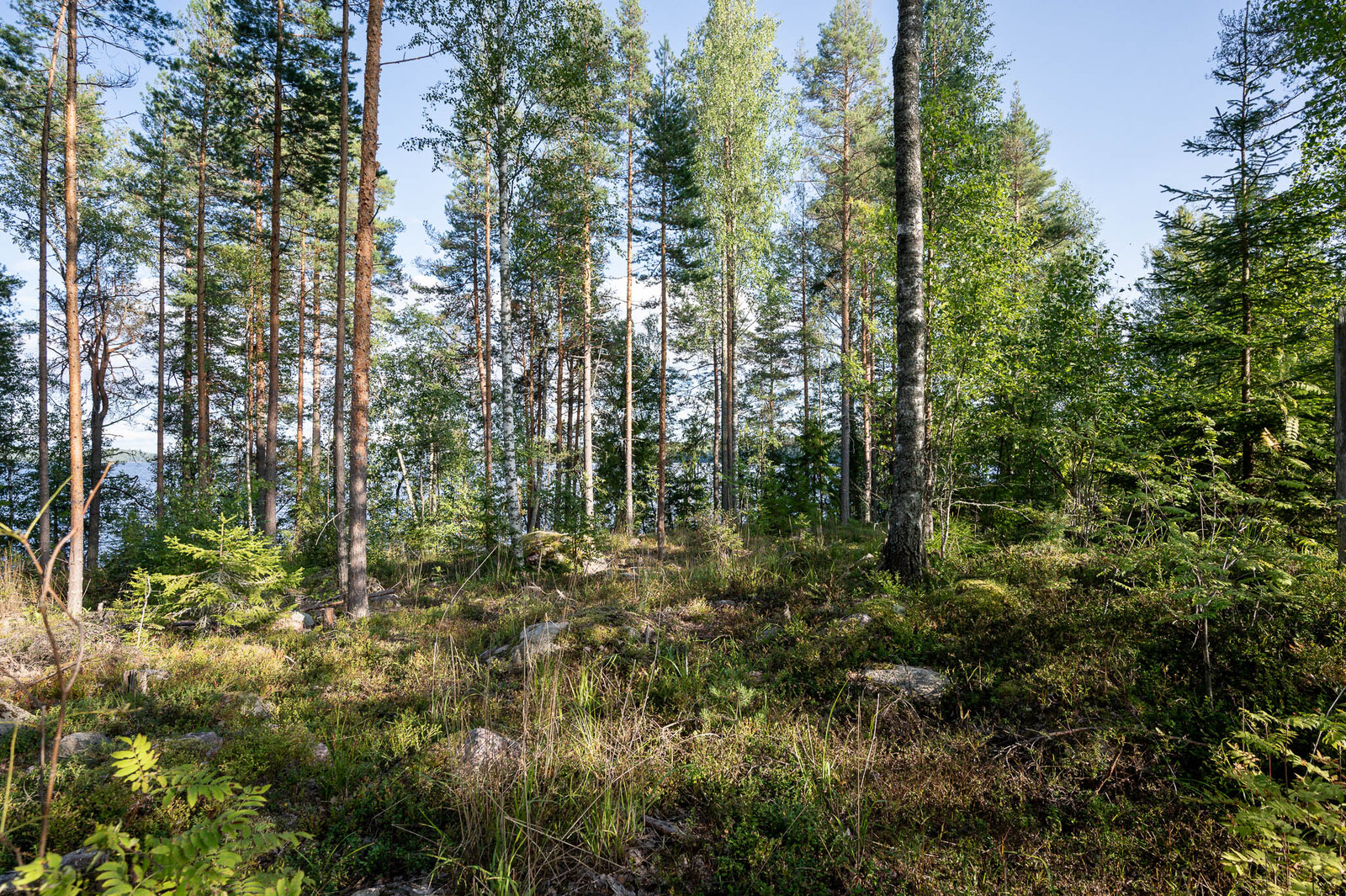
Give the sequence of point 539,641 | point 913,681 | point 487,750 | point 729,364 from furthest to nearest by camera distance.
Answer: point 729,364 < point 539,641 < point 913,681 < point 487,750

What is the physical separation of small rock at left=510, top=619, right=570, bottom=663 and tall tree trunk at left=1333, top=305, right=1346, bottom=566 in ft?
22.4

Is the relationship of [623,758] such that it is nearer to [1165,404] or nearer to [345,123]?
[1165,404]

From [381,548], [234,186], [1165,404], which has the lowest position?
[381,548]

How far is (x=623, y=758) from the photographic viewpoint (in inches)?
127

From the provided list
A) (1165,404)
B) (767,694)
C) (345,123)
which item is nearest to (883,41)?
(1165,404)

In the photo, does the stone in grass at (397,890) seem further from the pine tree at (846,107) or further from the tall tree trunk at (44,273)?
the pine tree at (846,107)

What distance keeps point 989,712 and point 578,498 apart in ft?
36.2

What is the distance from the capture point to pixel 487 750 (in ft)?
10.8

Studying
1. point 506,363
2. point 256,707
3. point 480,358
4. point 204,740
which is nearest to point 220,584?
point 256,707

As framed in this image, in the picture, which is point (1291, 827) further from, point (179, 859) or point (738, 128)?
point (738, 128)

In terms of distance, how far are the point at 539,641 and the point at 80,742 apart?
3619 millimetres

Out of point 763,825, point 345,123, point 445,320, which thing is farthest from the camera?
point 445,320

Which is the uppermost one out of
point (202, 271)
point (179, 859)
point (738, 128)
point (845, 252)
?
point (738, 128)

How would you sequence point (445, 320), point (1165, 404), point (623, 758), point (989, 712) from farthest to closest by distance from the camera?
point (445, 320)
point (1165, 404)
point (989, 712)
point (623, 758)
